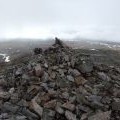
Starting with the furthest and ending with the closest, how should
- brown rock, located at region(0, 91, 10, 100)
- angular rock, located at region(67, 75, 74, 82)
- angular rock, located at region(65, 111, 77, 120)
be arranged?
angular rock, located at region(67, 75, 74, 82) < brown rock, located at region(0, 91, 10, 100) < angular rock, located at region(65, 111, 77, 120)

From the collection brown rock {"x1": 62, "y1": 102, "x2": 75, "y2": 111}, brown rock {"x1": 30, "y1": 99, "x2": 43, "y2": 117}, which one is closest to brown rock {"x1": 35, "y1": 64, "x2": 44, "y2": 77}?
brown rock {"x1": 30, "y1": 99, "x2": 43, "y2": 117}

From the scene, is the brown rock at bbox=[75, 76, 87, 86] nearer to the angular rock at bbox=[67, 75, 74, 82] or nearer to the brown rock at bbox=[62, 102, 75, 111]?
the angular rock at bbox=[67, 75, 74, 82]

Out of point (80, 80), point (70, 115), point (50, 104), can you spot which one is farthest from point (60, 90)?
point (70, 115)

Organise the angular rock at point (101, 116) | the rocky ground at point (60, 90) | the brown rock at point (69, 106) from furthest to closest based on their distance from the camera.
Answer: the brown rock at point (69, 106) < the rocky ground at point (60, 90) < the angular rock at point (101, 116)

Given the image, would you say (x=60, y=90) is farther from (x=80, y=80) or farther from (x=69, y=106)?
(x=80, y=80)

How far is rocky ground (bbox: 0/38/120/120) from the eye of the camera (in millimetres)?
24672

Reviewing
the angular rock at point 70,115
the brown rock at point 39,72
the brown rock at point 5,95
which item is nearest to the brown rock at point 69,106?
the angular rock at point 70,115

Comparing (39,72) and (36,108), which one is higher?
(39,72)

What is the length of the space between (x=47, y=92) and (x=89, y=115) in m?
4.13

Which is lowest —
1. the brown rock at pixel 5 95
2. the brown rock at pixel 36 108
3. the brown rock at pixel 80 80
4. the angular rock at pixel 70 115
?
the angular rock at pixel 70 115

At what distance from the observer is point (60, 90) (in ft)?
86.9

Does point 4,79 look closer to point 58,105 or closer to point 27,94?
point 27,94

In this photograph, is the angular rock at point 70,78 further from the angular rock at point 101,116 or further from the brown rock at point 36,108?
the angular rock at point 101,116

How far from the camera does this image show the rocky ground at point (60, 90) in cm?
2467
